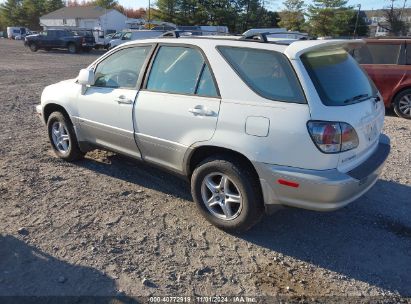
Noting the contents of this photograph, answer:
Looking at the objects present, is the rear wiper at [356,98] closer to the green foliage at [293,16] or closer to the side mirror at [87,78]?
the side mirror at [87,78]

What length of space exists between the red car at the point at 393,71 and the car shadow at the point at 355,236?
4240 millimetres

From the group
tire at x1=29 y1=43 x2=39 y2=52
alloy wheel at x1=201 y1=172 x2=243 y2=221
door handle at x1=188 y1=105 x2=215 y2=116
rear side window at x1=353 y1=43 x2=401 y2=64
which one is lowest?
tire at x1=29 y1=43 x2=39 y2=52

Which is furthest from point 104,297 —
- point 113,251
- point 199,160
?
point 199,160

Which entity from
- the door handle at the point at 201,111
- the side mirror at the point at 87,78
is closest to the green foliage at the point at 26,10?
the side mirror at the point at 87,78

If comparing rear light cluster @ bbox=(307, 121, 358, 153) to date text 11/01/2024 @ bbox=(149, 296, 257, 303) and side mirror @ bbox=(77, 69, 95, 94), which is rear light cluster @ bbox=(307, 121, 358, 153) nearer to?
date text 11/01/2024 @ bbox=(149, 296, 257, 303)

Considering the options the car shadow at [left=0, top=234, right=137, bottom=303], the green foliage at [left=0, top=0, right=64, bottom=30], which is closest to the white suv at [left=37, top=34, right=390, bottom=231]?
the car shadow at [left=0, top=234, right=137, bottom=303]

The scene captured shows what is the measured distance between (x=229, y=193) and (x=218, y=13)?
5138cm

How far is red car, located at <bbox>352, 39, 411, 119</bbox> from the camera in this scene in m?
8.30

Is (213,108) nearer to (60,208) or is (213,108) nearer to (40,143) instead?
(60,208)

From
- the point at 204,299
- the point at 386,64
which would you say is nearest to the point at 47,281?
the point at 204,299

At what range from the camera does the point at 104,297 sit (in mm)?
2875

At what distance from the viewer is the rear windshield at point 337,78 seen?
3232 millimetres

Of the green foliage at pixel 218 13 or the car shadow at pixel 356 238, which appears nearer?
the car shadow at pixel 356 238

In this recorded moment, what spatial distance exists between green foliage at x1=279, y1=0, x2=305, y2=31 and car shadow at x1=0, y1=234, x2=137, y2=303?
50.1 m
